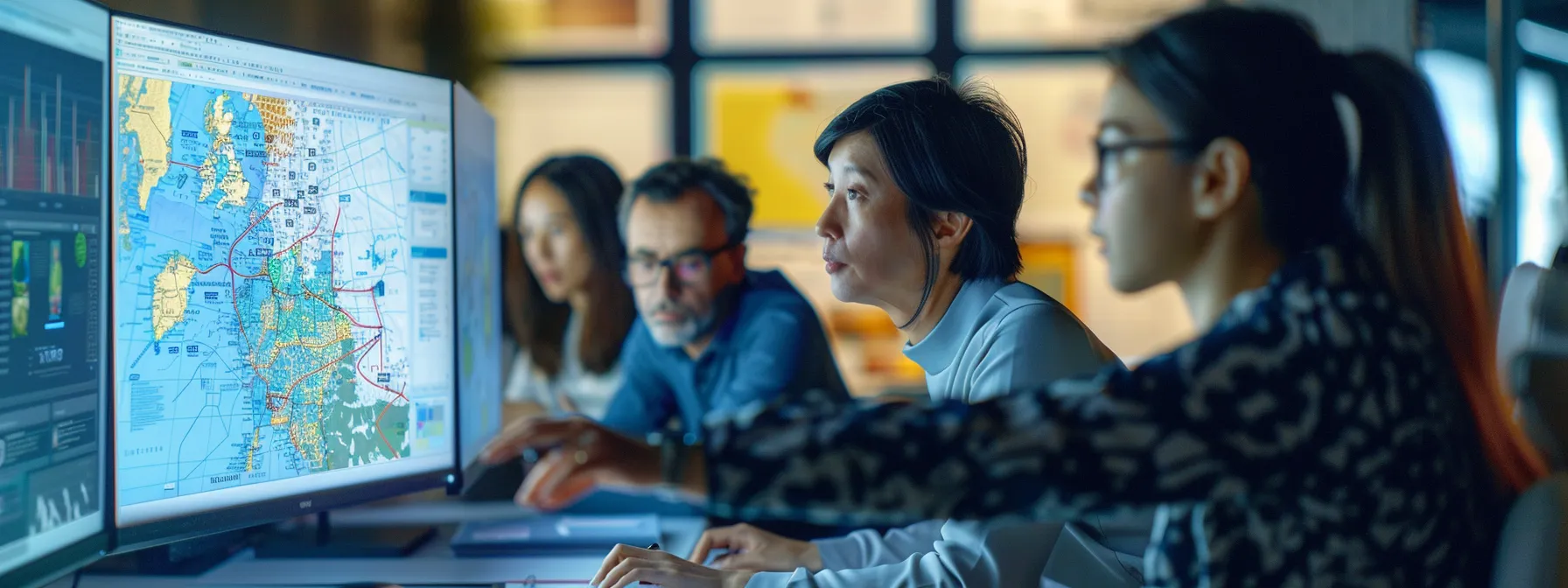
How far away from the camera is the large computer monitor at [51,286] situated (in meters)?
0.79

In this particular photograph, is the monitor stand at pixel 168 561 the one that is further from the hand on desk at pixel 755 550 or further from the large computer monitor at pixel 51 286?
the hand on desk at pixel 755 550

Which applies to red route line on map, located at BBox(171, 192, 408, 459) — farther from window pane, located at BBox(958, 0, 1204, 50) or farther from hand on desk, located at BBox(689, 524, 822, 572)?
window pane, located at BBox(958, 0, 1204, 50)

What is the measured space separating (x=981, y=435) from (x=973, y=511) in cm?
5

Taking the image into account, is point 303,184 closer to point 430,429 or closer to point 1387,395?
point 430,429

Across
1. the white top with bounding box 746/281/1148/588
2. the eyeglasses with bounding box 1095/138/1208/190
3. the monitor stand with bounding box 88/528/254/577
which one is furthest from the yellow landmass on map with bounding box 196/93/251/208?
the eyeglasses with bounding box 1095/138/1208/190

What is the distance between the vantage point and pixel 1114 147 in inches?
33.0

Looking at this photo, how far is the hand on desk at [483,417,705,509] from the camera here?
0.74 meters

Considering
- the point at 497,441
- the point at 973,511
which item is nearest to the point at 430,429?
the point at 497,441

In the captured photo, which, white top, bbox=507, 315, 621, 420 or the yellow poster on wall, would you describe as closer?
white top, bbox=507, 315, 621, 420

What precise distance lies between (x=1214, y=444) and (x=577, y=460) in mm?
442

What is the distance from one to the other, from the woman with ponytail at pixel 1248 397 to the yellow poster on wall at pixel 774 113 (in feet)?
10.4

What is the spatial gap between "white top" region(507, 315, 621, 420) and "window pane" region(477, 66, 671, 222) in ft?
4.74

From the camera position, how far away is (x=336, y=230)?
41.7 inches

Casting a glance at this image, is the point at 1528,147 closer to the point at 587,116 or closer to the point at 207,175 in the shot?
the point at 587,116
